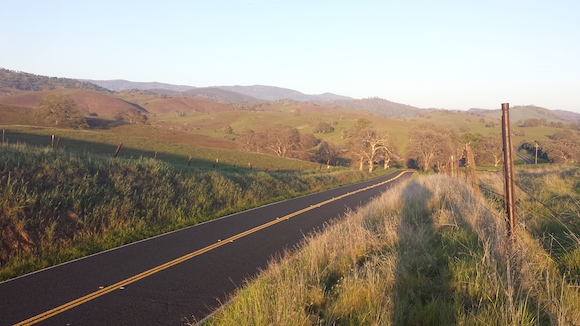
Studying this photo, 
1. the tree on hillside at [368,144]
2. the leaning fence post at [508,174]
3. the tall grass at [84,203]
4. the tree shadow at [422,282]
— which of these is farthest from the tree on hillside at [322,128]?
the leaning fence post at [508,174]

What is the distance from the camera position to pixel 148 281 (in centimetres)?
768

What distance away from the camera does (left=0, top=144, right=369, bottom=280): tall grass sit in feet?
33.0

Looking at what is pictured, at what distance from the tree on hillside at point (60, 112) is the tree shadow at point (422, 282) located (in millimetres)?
71092

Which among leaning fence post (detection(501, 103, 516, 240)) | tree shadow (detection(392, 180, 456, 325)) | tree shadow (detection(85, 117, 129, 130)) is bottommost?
tree shadow (detection(392, 180, 456, 325))

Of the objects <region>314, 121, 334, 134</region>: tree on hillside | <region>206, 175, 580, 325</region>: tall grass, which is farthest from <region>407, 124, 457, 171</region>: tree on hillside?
<region>206, 175, 580, 325</region>: tall grass

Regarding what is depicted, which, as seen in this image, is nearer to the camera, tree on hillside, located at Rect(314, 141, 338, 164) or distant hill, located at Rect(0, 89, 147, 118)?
tree on hillside, located at Rect(314, 141, 338, 164)

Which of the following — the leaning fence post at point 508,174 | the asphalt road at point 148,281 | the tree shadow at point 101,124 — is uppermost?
→ the tree shadow at point 101,124

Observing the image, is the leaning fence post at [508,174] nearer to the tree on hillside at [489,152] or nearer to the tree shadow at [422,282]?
the tree shadow at [422,282]

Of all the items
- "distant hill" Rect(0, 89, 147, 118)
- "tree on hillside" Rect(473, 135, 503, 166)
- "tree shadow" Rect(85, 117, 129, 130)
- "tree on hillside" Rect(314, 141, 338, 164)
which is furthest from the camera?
"distant hill" Rect(0, 89, 147, 118)

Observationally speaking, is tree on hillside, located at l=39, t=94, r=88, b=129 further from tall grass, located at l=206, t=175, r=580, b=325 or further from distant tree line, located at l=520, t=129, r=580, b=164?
distant tree line, located at l=520, t=129, r=580, b=164

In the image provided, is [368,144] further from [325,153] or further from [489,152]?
[489,152]

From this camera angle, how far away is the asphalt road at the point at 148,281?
6125 mm

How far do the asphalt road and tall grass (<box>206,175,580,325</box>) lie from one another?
1025 millimetres

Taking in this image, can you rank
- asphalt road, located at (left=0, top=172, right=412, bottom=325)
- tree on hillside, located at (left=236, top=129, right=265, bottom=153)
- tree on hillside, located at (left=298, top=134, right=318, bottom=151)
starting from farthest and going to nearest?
1. tree on hillside, located at (left=298, top=134, right=318, bottom=151)
2. tree on hillside, located at (left=236, top=129, right=265, bottom=153)
3. asphalt road, located at (left=0, top=172, right=412, bottom=325)
